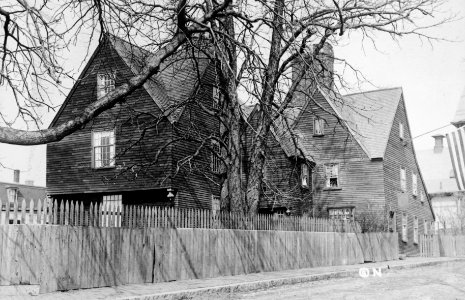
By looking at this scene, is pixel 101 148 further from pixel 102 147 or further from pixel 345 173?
pixel 345 173

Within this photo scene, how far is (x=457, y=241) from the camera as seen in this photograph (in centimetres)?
3934

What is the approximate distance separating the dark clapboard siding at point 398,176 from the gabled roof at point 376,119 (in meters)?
0.63

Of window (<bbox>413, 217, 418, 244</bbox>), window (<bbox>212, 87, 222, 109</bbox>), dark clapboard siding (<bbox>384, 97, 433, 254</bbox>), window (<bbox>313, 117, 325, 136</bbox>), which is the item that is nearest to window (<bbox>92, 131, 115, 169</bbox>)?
window (<bbox>212, 87, 222, 109</bbox>)

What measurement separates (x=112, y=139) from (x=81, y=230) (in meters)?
17.3

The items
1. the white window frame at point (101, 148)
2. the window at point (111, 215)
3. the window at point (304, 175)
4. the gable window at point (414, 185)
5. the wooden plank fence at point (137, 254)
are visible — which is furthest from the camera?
the gable window at point (414, 185)

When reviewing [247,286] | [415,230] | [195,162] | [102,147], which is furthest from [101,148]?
[415,230]

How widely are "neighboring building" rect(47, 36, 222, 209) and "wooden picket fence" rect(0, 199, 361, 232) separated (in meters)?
8.60

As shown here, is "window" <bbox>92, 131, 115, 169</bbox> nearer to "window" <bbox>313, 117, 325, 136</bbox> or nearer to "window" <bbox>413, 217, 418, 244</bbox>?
"window" <bbox>313, 117, 325, 136</bbox>

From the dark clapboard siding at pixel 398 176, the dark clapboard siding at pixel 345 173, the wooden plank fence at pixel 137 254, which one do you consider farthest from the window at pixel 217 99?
the dark clapboard siding at pixel 398 176

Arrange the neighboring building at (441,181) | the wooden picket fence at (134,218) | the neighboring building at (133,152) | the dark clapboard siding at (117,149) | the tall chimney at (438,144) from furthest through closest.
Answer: the tall chimney at (438,144) → the neighboring building at (441,181) → the dark clapboard siding at (117,149) → the neighboring building at (133,152) → the wooden picket fence at (134,218)

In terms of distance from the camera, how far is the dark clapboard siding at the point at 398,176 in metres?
38.2

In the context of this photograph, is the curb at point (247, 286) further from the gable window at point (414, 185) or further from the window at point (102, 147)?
the gable window at point (414, 185)

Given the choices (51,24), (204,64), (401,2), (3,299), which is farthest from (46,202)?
(204,64)

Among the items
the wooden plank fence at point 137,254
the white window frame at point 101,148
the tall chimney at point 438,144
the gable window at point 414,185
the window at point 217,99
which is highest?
the tall chimney at point 438,144
